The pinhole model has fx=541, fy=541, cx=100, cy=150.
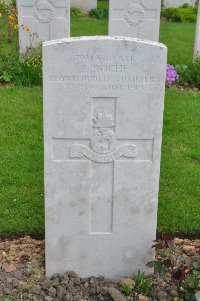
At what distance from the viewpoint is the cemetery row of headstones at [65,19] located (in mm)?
8906

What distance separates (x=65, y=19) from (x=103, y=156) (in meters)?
5.94

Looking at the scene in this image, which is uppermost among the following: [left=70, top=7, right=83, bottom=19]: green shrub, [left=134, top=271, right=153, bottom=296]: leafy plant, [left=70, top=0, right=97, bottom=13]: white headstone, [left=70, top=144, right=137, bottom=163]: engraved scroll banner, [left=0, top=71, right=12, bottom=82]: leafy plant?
[left=70, top=0, right=97, bottom=13]: white headstone

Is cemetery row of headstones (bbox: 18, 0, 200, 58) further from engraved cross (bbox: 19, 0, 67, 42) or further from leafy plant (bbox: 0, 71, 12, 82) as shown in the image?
leafy plant (bbox: 0, 71, 12, 82)

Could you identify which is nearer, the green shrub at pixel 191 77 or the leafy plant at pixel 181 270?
the leafy plant at pixel 181 270

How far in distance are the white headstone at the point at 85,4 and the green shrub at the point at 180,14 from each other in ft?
6.83

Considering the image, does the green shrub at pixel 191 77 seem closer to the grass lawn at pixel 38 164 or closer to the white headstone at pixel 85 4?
the grass lawn at pixel 38 164

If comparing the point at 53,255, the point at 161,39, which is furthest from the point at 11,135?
the point at 161,39

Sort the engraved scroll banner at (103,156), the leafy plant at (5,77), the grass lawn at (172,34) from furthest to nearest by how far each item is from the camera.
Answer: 1. the grass lawn at (172,34)
2. the leafy plant at (5,77)
3. the engraved scroll banner at (103,156)

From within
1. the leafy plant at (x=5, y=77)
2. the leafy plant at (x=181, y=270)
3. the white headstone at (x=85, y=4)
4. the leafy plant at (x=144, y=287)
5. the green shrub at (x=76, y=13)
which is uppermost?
the white headstone at (x=85, y=4)

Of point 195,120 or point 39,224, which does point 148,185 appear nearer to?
point 39,224

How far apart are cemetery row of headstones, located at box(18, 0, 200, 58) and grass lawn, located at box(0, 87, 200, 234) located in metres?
1.77

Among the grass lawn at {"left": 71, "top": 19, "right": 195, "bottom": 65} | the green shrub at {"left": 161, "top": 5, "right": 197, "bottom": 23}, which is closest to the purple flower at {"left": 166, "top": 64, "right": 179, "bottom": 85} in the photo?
the grass lawn at {"left": 71, "top": 19, "right": 195, "bottom": 65}

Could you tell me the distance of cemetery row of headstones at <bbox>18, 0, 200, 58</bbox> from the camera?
8906 mm

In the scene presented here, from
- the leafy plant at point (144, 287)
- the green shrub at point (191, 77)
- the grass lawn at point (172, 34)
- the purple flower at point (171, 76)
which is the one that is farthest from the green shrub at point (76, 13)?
the leafy plant at point (144, 287)
